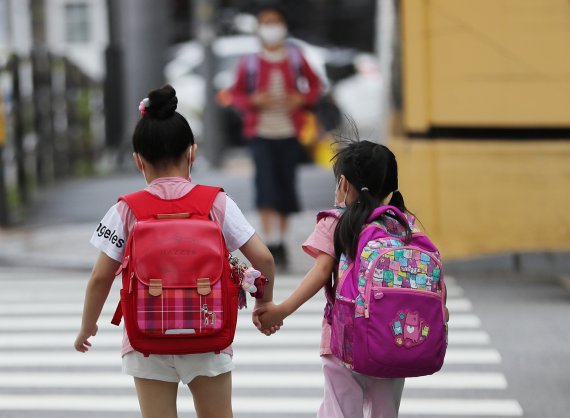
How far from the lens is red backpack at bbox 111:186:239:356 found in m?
3.95

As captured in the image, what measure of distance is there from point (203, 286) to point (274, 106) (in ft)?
19.8

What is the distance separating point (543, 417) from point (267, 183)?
4422mm

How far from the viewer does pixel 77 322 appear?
28.4ft

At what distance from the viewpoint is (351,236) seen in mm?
4227

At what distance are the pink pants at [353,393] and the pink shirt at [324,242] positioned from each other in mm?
58

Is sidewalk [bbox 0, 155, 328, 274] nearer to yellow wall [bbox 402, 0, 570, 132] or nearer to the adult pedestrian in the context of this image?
the adult pedestrian

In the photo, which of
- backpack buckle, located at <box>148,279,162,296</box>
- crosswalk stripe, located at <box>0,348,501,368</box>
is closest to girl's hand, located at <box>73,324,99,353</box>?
backpack buckle, located at <box>148,279,162,296</box>

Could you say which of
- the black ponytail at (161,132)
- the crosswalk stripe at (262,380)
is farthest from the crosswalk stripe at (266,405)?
the black ponytail at (161,132)

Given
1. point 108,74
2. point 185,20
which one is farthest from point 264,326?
point 185,20

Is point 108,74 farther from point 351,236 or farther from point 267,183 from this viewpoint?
point 351,236

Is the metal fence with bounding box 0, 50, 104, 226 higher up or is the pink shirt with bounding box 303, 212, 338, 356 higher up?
the pink shirt with bounding box 303, 212, 338, 356

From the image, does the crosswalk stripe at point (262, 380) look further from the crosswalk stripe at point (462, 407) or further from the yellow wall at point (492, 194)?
the yellow wall at point (492, 194)

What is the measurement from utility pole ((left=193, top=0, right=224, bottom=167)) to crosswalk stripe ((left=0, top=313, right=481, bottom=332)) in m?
10.8

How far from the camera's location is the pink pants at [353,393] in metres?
4.35
